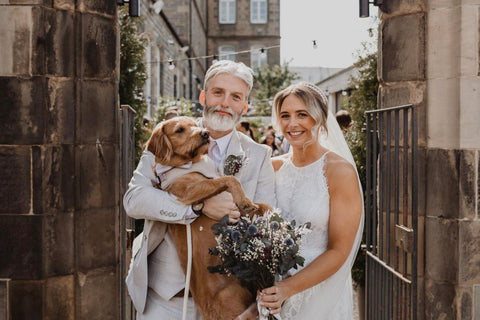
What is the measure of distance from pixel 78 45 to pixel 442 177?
10.2ft

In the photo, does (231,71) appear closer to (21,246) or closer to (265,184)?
(265,184)

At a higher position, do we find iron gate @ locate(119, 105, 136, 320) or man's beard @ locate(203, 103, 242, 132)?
man's beard @ locate(203, 103, 242, 132)

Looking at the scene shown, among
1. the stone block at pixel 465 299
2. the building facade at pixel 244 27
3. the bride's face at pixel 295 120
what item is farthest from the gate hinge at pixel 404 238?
the building facade at pixel 244 27

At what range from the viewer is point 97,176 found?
15.8 ft

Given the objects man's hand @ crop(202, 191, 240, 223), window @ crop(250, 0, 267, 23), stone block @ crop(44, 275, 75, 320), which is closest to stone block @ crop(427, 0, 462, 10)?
man's hand @ crop(202, 191, 240, 223)

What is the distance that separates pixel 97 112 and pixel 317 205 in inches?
93.9

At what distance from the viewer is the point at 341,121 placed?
7695 millimetres

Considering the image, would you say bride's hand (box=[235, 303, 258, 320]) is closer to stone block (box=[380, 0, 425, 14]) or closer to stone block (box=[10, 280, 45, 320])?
stone block (box=[10, 280, 45, 320])

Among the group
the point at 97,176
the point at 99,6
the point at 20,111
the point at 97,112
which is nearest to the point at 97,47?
the point at 99,6

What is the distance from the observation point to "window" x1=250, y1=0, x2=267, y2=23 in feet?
154

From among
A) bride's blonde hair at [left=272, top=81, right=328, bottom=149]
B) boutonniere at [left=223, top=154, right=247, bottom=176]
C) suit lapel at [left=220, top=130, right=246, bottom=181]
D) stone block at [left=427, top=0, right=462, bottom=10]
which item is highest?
stone block at [left=427, top=0, right=462, bottom=10]

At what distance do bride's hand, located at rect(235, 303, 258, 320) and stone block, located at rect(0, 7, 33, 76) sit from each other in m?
2.83

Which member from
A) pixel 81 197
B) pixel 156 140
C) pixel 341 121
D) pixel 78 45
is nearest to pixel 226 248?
pixel 156 140

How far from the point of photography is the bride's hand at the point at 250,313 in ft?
8.76
